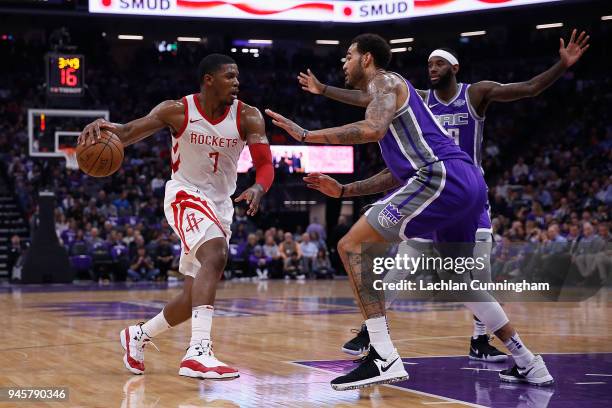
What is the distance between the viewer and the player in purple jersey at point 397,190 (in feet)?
17.6

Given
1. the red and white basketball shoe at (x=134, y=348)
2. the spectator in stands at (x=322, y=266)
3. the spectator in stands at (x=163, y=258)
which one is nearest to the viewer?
the red and white basketball shoe at (x=134, y=348)

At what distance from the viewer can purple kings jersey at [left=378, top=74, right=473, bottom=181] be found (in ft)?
18.3

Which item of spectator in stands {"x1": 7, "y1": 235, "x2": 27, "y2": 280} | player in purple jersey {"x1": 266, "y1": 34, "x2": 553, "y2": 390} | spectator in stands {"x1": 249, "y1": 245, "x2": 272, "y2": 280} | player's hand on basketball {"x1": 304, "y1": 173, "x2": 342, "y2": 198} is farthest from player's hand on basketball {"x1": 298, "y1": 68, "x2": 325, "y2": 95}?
spectator in stands {"x1": 249, "y1": 245, "x2": 272, "y2": 280}

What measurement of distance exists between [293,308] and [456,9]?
15.2 m

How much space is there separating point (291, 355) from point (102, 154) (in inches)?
87.8

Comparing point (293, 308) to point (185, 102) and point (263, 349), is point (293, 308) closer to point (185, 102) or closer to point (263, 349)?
point (263, 349)

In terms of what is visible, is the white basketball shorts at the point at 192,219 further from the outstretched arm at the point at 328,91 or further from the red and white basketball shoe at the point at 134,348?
the outstretched arm at the point at 328,91

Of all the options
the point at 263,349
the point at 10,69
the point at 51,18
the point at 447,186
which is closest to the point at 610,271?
the point at 263,349

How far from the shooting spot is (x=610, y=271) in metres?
16.1

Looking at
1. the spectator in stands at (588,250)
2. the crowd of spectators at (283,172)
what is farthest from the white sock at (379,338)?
the crowd of spectators at (283,172)

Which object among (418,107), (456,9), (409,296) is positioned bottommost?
(409,296)

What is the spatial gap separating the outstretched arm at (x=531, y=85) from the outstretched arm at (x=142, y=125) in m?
2.31

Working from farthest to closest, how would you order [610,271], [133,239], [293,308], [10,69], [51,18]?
1. [10,69]
2. [51,18]
3. [133,239]
4. [610,271]
5. [293,308]

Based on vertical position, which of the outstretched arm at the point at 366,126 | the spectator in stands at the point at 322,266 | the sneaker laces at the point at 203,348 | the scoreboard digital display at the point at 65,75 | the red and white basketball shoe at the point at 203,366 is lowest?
the spectator in stands at the point at 322,266
